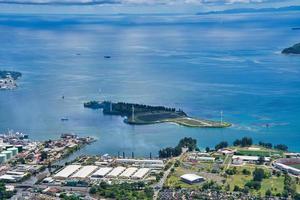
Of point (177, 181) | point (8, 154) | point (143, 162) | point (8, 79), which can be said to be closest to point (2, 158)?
point (8, 154)

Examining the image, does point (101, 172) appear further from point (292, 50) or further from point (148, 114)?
point (292, 50)

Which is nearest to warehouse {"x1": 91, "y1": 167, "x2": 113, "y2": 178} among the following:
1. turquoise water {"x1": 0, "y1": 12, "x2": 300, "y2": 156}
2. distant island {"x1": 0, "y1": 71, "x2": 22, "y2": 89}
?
turquoise water {"x1": 0, "y1": 12, "x2": 300, "y2": 156}

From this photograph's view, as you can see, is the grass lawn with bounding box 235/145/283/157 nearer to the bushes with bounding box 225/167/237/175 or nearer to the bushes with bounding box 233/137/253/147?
the bushes with bounding box 233/137/253/147

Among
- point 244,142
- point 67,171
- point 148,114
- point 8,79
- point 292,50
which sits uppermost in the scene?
point 292,50

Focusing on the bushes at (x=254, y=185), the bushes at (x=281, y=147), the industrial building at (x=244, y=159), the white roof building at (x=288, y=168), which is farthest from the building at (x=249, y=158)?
the bushes at (x=254, y=185)

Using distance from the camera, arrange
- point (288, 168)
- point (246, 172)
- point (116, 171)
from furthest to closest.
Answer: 1. point (116, 171)
2. point (288, 168)
3. point (246, 172)

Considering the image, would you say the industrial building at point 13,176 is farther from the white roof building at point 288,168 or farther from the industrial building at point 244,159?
the white roof building at point 288,168
